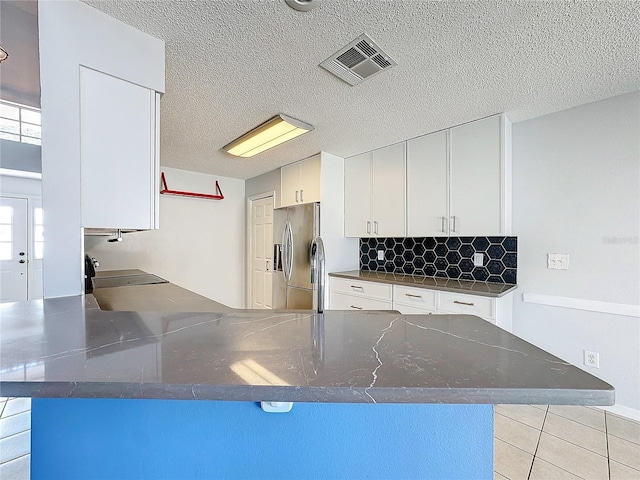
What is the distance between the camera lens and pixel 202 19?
4.36ft

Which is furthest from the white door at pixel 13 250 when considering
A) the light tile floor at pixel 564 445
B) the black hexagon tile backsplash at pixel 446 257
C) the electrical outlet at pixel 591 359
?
the electrical outlet at pixel 591 359

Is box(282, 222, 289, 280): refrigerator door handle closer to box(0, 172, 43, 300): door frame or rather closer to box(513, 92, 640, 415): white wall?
box(0, 172, 43, 300): door frame

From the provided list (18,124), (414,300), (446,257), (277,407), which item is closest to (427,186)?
(446,257)

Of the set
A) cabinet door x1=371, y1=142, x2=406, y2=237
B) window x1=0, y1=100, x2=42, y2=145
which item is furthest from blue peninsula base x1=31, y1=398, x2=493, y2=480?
cabinet door x1=371, y1=142, x2=406, y2=237

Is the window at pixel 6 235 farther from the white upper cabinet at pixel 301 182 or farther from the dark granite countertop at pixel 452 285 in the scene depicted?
the dark granite countertop at pixel 452 285

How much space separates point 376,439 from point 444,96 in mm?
2195

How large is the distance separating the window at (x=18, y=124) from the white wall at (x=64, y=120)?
1.69 ft

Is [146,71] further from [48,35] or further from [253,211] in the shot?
[253,211]

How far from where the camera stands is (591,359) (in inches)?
84.9

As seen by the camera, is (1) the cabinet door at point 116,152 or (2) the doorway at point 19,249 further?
(2) the doorway at point 19,249

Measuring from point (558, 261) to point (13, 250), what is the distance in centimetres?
556

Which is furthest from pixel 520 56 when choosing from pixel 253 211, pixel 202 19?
pixel 253 211

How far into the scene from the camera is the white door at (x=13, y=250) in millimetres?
2938

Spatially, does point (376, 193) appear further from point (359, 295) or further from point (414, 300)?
point (414, 300)
